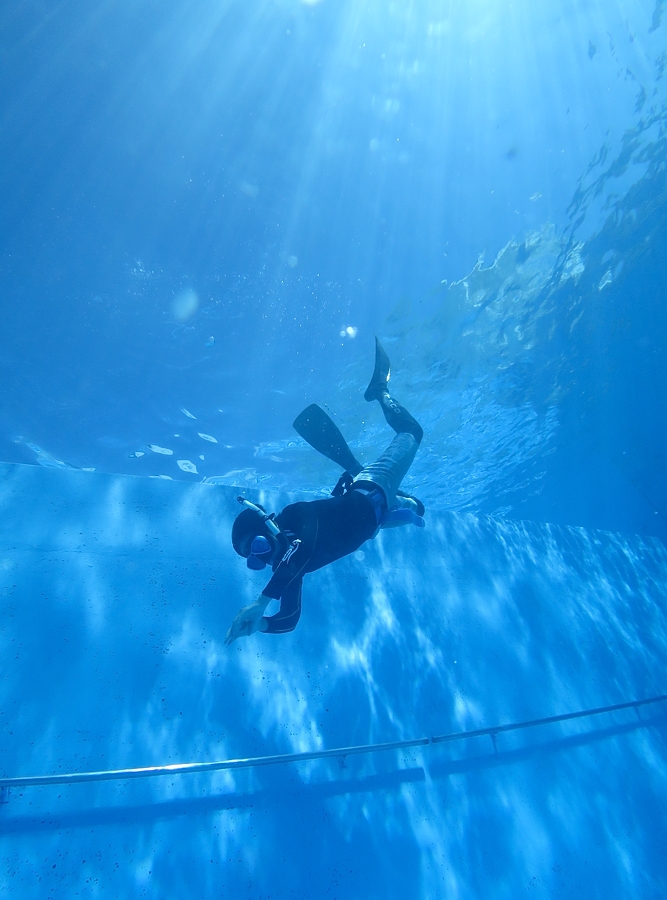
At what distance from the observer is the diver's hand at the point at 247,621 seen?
8.60 ft

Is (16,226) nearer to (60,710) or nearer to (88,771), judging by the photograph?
(60,710)

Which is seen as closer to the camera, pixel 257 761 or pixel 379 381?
pixel 257 761

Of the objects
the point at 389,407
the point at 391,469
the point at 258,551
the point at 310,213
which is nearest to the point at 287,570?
the point at 258,551

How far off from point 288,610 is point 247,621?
0.38 m

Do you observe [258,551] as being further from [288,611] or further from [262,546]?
[288,611]

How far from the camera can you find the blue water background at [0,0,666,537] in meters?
5.99

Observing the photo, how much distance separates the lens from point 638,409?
50.5 ft

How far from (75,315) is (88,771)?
903cm

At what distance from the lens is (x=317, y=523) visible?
3285 mm

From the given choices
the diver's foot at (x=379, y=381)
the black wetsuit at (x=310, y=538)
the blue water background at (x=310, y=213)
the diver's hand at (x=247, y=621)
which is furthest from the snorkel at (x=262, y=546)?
the blue water background at (x=310, y=213)

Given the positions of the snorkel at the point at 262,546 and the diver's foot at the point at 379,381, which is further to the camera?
the diver's foot at the point at 379,381

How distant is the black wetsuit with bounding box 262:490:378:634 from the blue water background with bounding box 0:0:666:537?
6.41 meters

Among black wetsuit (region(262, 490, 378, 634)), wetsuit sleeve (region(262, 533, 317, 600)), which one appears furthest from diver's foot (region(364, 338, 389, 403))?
wetsuit sleeve (region(262, 533, 317, 600))

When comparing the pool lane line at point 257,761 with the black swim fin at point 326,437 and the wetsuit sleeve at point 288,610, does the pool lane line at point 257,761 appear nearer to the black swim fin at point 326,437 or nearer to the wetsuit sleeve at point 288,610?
the wetsuit sleeve at point 288,610
